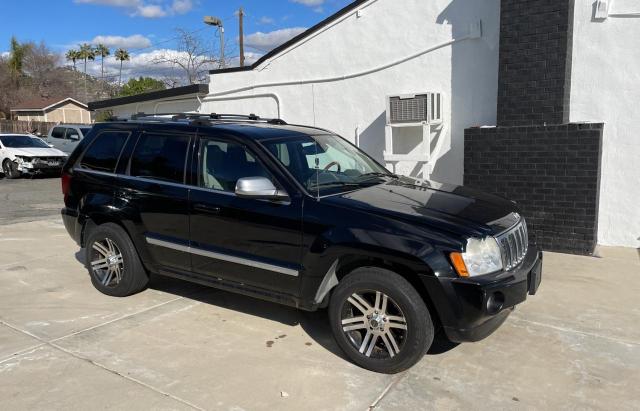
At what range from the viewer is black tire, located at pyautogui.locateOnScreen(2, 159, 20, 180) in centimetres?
1734

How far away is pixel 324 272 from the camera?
3873 mm

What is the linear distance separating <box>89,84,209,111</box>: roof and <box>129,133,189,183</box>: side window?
6772mm

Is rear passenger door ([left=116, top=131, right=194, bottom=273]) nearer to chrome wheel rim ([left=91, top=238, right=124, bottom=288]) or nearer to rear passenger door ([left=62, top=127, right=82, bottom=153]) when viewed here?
chrome wheel rim ([left=91, top=238, right=124, bottom=288])

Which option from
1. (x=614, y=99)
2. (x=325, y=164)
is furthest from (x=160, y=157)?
(x=614, y=99)

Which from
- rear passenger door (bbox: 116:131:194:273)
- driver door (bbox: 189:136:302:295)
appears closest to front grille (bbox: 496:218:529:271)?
driver door (bbox: 189:136:302:295)

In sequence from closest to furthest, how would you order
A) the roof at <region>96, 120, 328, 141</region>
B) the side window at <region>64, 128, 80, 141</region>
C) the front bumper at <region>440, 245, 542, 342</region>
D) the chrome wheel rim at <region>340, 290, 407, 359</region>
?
the front bumper at <region>440, 245, 542, 342</region>
the chrome wheel rim at <region>340, 290, 407, 359</region>
the roof at <region>96, 120, 328, 141</region>
the side window at <region>64, 128, 80, 141</region>

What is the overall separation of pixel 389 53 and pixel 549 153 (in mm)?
3205

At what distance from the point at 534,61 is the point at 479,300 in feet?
16.2

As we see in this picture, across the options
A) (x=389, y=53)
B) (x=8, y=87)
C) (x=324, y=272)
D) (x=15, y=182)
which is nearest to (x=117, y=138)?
(x=324, y=272)

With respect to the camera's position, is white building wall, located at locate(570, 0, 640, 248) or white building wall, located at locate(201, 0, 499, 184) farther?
white building wall, located at locate(201, 0, 499, 184)

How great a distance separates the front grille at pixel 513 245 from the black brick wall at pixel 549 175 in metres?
3.14

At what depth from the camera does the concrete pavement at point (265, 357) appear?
341cm

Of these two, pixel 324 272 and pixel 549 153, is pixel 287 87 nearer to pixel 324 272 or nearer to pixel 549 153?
pixel 549 153

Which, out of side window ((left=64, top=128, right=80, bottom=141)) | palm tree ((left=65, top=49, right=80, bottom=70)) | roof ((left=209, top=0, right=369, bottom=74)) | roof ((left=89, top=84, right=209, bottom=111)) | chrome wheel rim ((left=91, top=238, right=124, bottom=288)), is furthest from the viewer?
palm tree ((left=65, top=49, right=80, bottom=70))
